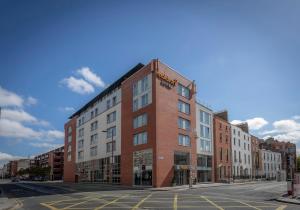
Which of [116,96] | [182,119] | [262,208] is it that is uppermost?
[116,96]

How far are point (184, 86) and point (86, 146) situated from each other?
33.7 m

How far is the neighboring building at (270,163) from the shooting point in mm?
102312

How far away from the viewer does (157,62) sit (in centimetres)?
5322

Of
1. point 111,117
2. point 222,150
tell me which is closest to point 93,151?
point 111,117

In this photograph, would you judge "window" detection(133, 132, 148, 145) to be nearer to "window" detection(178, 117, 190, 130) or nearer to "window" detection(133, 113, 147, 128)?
"window" detection(133, 113, 147, 128)

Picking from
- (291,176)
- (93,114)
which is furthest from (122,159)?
(291,176)

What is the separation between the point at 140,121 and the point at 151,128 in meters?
4.18

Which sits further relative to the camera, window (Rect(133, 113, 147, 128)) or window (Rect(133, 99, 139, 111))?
window (Rect(133, 99, 139, 111))

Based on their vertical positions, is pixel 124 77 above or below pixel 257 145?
above

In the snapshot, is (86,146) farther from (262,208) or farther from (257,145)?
(262,208)

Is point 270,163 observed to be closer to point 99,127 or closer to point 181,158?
point 99,127

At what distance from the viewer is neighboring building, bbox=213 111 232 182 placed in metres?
69.8

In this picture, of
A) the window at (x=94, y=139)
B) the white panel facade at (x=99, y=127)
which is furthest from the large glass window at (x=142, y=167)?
the window at (x=94, y=139)

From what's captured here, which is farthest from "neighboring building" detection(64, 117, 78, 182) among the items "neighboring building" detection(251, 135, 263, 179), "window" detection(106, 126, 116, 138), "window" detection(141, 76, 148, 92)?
"neighboring building" detection(251, 135, 263, 179)
